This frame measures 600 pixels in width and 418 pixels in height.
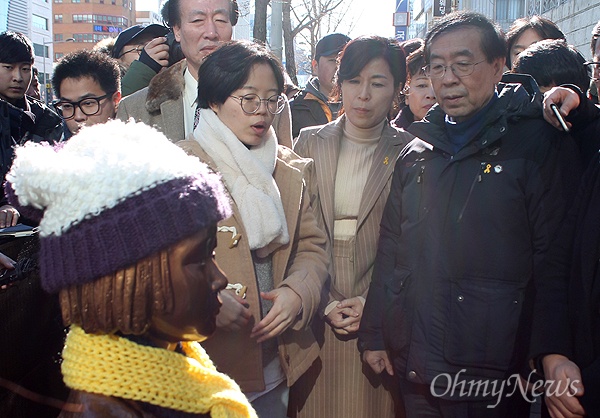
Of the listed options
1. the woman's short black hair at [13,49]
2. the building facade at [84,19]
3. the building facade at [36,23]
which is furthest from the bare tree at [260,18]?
→ the building facade at [84,19]

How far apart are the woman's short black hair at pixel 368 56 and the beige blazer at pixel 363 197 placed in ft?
1.18

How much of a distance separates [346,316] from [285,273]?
24.3 inches

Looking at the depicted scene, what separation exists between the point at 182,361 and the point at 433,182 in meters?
1.56

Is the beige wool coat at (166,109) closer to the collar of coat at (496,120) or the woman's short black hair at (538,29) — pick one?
the collar of coat at (496,120)

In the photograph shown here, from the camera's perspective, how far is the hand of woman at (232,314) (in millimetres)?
2227

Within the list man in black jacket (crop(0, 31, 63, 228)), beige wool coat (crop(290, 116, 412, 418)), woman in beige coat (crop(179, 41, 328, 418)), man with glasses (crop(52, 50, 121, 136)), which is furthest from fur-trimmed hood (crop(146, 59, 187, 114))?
man in black jacket (crop(0, 31, 63, 228))

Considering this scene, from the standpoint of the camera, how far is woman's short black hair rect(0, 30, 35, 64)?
4.31 m

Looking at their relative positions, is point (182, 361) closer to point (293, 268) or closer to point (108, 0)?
point (293, 268)

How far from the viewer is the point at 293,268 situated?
2629mm

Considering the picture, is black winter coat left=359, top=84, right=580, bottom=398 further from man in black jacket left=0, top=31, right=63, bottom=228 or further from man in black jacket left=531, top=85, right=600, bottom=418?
man in black jacket left=0, top=31, right=63, bottom=228

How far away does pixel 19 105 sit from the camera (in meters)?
4.30

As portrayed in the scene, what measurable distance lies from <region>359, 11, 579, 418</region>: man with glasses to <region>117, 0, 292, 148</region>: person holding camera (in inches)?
36.4

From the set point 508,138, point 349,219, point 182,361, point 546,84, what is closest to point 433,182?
point 508,138

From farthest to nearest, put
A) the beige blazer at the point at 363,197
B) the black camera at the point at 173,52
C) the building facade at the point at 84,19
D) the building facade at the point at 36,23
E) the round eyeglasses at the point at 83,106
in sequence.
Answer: the building facade at the point at 84,19 → the building facade at the point at 36,23 → the black camera at the point at 173,52 → the round eyeglasses at the point at 83,106 → the beige blazer at the point at 363,197
